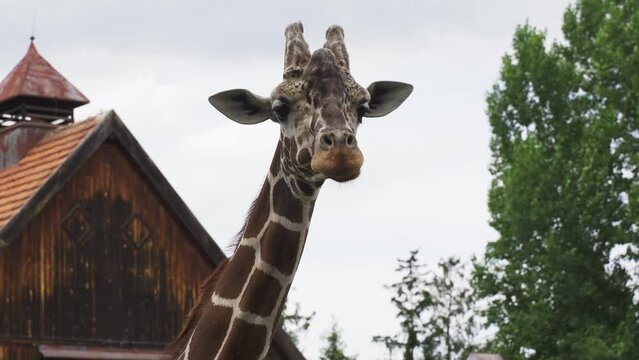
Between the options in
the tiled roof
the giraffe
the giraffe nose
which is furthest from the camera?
the tiled roof

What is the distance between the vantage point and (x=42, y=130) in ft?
102

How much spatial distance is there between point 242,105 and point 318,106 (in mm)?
733

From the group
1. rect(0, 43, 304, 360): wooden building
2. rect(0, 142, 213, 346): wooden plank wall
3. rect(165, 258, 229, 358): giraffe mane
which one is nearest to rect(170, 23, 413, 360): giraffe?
rect(165, 258, 229, 358): giraffe mane

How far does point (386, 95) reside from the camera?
10.2 m

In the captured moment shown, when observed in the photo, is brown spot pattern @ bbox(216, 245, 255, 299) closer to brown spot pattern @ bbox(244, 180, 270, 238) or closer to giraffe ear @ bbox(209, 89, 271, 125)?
brown spot pattern @ bbox(244, 180, 270, 238)

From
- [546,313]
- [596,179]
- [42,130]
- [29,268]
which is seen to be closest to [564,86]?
[596,179]

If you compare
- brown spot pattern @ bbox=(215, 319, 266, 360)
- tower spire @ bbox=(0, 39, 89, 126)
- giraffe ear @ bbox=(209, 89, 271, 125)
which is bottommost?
brown spot pattern @ bbox=(215, 319, 266, 360)

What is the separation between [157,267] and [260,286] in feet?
65.5

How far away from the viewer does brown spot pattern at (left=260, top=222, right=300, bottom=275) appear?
9.42 metres

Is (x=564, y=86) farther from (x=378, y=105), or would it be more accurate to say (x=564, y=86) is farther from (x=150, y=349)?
(x=378, y=105)

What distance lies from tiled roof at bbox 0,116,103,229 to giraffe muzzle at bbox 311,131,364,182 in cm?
1943

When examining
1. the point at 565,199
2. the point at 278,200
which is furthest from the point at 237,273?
the point at 565,199

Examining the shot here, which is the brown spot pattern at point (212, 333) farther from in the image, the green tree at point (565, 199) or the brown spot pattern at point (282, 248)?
the green tree at point (565, 199)

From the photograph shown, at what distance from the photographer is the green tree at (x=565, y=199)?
1704 inches
